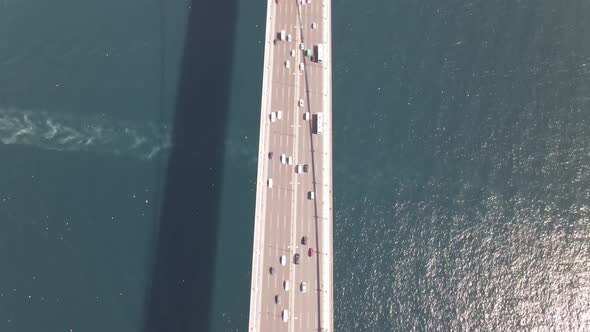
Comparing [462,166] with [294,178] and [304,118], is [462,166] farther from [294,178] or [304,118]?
[294,178]

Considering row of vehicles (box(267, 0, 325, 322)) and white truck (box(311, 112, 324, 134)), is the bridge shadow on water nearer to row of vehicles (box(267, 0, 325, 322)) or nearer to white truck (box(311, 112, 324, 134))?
row of vehicles (box(267, 0, 325, 322))

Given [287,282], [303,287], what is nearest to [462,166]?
[303,287]

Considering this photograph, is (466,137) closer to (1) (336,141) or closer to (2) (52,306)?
(1) (336,141)

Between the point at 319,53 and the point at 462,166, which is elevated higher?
the point at 319,53

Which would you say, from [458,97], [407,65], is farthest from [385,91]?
[458,97]

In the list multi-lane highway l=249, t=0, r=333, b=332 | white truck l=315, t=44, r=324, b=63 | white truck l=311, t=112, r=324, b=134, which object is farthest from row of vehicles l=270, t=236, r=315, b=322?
white truck l=315, t=44, r=324, b=63

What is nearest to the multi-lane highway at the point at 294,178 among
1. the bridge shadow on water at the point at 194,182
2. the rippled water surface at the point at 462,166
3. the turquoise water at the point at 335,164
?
the turquoise water at the point at 335,164

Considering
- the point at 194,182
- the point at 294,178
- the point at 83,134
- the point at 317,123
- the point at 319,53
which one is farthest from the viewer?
the point at 83,134
